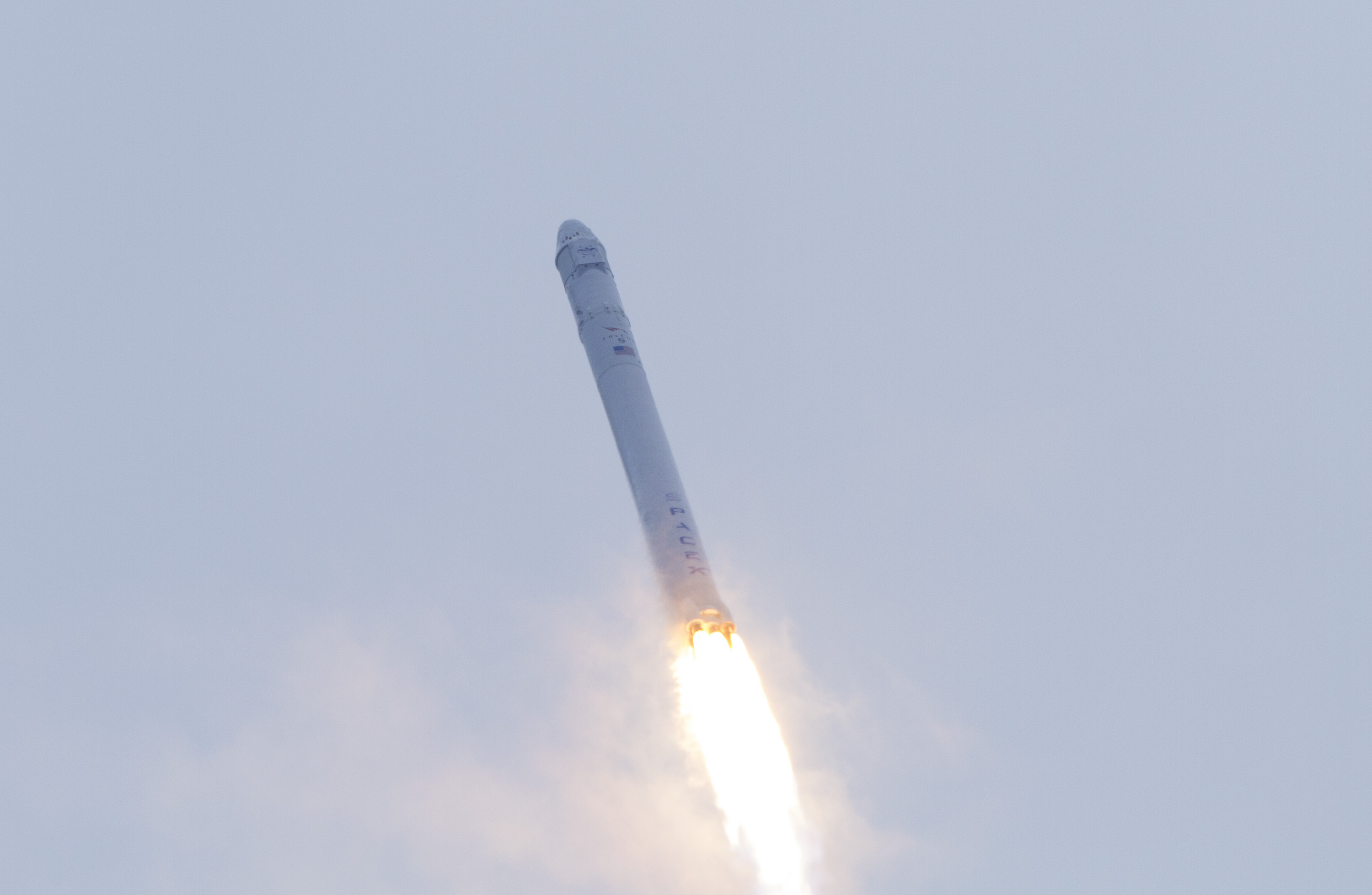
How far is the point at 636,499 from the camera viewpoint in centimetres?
6172

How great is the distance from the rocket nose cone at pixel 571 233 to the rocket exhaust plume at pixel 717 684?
11026mm

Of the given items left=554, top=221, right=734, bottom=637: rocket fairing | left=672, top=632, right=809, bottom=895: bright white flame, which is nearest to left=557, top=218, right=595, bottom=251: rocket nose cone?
left=554, top=221, right=734, bottom=637: rocket fairing

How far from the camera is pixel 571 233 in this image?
238ft

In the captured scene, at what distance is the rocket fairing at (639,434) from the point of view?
57281 mm

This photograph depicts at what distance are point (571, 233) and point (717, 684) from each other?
2312 centimetres

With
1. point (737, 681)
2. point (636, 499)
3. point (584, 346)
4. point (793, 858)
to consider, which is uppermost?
point (584, 346)

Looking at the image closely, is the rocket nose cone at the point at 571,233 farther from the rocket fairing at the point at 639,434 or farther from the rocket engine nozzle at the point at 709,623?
the rocket engine nozzle at the point at 709,623

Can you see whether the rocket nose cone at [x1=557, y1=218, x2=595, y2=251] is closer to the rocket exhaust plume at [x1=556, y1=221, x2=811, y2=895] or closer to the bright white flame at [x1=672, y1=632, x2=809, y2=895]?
the rocket exhaust plume at [x1=556, y1=221, x2=811, y2=895]

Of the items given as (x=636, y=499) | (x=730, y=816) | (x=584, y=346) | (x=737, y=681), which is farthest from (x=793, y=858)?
(x=584, y=346)

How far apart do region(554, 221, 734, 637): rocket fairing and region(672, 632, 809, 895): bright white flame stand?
2554 millimetres

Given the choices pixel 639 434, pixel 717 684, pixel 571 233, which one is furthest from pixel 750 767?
pixel 571 233

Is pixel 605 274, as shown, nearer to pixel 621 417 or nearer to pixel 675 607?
pixel 621 417

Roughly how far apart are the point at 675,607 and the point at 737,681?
3606mm

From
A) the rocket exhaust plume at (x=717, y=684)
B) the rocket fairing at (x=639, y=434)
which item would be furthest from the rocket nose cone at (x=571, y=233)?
the rocket exhaust plume at (x=717, y=684)
